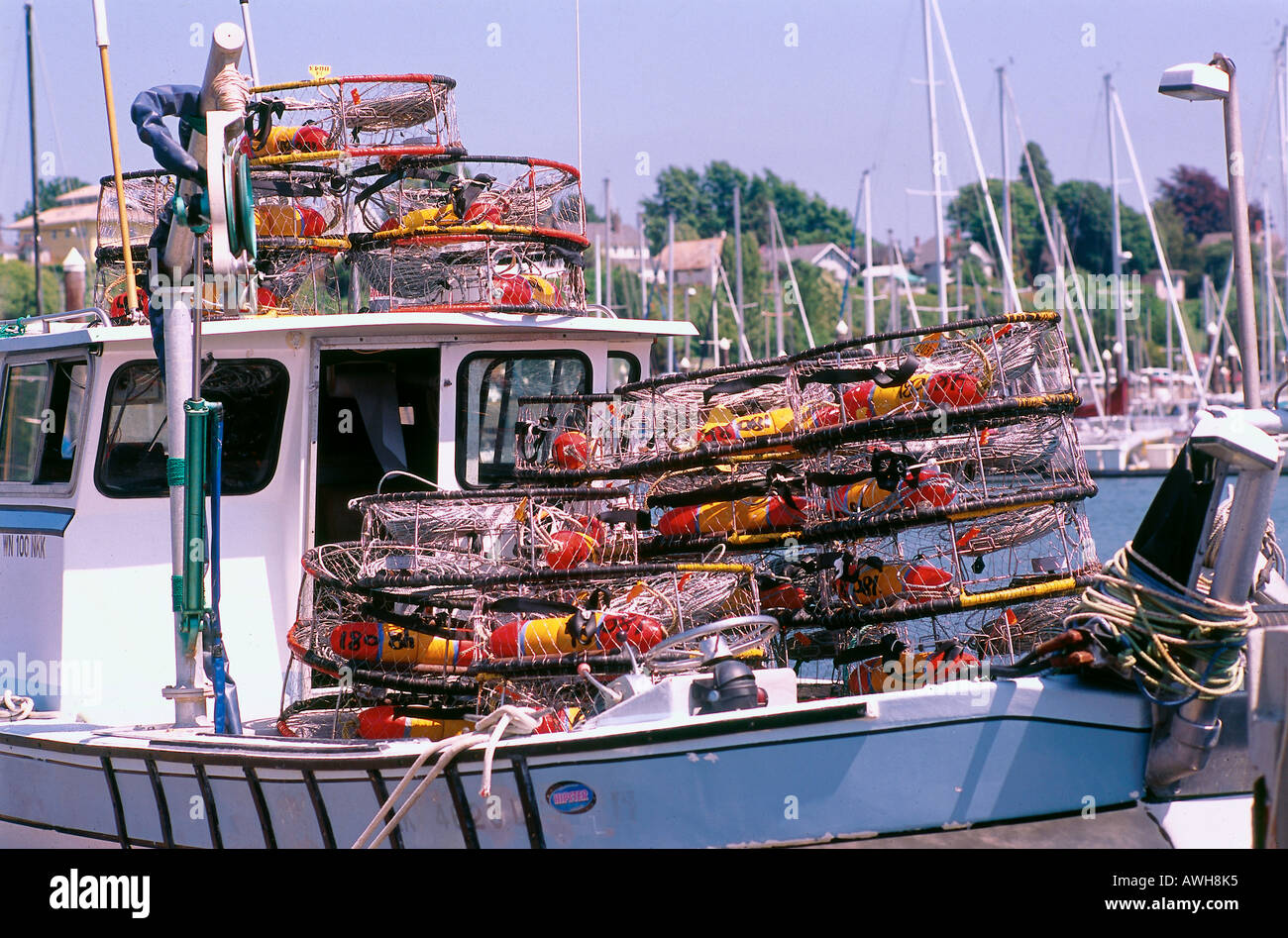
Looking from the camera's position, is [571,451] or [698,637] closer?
[698,637]

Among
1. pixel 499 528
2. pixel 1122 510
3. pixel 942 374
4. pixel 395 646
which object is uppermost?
pixel 942 374

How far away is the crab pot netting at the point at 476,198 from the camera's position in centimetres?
777

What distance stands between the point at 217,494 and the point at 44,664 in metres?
1.83

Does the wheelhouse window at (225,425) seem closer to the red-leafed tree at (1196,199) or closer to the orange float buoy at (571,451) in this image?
the orange float buoy at (571,451)

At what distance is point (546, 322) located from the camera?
7.43 metres

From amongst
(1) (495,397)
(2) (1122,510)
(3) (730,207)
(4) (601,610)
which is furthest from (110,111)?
(3) (730,207)

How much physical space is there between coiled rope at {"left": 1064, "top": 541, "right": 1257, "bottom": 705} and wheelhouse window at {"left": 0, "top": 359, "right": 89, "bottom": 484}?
5128 mm

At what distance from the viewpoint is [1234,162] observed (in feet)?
18.6

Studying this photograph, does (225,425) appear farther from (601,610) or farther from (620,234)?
(620,234)

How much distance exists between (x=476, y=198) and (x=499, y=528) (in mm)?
2434

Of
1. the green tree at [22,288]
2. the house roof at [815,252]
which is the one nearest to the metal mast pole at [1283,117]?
the green tree at [22,288]

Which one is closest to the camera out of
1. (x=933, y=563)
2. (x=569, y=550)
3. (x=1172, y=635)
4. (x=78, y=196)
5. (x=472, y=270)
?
(x=1172, y=635)

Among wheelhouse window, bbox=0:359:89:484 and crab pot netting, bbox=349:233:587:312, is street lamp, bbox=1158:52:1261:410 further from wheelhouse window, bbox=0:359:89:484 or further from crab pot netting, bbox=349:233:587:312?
wheelhouse window, bbox=0:359:89:484
